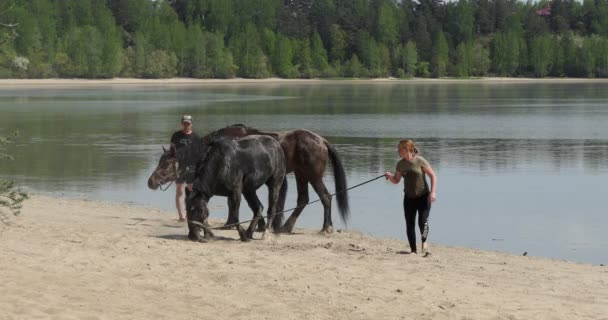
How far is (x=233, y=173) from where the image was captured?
44.5 feet

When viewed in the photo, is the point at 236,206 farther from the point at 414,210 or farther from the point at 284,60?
the point at 284,60

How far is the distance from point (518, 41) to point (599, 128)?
137414mm

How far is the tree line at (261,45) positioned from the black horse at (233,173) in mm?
119494

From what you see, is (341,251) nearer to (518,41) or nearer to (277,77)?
(277,77)

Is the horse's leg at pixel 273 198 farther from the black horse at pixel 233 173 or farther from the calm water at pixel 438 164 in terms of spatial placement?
the calm water at pixel 438 164

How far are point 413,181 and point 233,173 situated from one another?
8.66 ft

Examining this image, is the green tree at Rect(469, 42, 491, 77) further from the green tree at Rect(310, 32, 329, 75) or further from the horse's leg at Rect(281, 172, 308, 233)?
the horse's leg at Rect(281, 172, 308, 233)

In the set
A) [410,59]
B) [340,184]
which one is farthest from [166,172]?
[410,59]

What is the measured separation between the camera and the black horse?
1345cm

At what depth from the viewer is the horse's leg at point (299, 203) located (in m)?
15.8

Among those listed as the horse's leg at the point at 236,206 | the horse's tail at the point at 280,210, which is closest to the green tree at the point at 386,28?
the horse's tail at the point at 280,210

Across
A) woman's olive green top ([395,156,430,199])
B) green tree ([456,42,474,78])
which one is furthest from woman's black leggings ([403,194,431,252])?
green tree ([456,42,474,78])

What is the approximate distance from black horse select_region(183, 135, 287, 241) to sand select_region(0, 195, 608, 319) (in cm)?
47

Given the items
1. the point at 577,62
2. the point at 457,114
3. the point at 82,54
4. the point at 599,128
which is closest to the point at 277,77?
the point at 82,54
